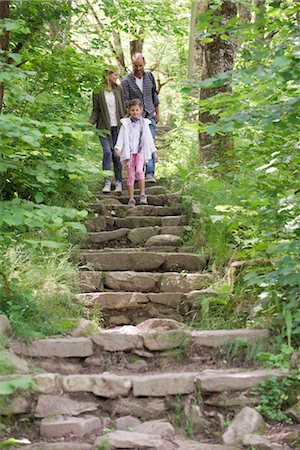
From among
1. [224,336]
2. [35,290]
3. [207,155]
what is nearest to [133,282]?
[35,290]

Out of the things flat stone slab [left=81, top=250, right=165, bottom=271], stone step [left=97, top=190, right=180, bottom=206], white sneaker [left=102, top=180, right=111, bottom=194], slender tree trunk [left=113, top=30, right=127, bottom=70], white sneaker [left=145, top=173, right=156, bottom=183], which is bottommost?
flat stone slab [left=81, top=250, right=165, bottom=271]

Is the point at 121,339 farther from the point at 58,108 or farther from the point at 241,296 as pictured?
the point at 58,108

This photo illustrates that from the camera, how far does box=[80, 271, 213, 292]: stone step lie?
5895 mm

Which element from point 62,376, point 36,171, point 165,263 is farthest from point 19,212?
point 165,263

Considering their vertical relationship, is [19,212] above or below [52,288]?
above

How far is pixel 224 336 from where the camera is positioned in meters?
4.55

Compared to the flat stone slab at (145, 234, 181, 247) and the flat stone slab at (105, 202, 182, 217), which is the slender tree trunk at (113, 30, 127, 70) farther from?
the flat stone slab at (145, 234, 181, 247)

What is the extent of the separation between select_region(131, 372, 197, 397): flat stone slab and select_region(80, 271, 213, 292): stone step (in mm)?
1940

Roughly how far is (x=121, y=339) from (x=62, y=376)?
737 mm

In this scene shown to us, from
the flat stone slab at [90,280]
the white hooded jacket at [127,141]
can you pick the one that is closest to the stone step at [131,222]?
the white hooded jacket at [127,141]

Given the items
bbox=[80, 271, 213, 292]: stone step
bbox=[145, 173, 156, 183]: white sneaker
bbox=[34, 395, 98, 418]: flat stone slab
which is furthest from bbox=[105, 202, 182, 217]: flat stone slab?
bbox=[34, 395, 98, 418]: flat stone slab

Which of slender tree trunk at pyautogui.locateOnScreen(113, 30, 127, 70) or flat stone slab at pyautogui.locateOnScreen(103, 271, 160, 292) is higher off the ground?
slender tree trunk at pyautogui.locateOnScreen(113, 30, 127, 70)

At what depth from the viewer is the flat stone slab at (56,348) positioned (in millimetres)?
4387

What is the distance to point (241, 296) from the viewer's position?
201 inches
